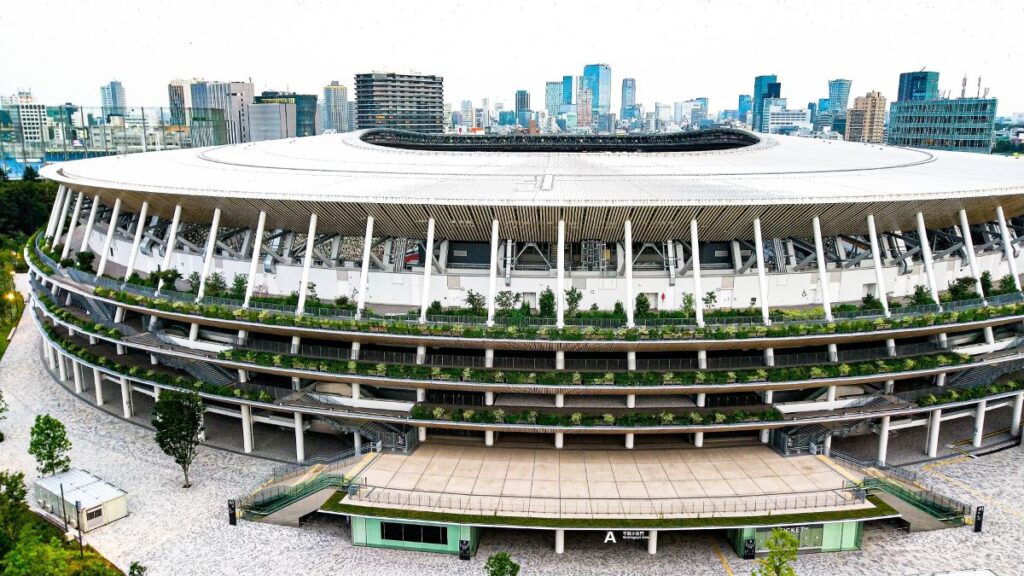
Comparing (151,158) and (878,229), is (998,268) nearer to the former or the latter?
(878,229)

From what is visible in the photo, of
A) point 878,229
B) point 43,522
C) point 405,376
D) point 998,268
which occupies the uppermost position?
point 878,229

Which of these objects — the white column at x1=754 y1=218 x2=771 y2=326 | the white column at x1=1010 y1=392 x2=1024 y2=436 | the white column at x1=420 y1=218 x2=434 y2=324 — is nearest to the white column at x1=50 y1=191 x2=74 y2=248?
the white column at x1=420 y1=218 x2=434 y2=324

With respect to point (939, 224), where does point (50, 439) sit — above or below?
below

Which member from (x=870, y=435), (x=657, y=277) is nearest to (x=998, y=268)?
(x=870, y=435)

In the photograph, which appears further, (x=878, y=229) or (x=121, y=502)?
(x=878, y=229)

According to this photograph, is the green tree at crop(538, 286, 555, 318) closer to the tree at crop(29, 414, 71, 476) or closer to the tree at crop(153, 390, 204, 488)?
the tree at crop(153, 390, 204, 488)

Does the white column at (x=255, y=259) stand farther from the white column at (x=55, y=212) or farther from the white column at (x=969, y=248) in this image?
the white column at (x=969, y=248)

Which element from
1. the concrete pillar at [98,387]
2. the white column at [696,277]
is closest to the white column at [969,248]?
the white column at [696,277]
